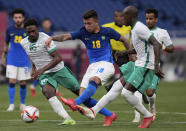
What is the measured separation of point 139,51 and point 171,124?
152 centimetres

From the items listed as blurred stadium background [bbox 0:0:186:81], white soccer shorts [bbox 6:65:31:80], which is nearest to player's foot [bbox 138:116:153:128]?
white soccer shorts [bbox 6:65:31:80]

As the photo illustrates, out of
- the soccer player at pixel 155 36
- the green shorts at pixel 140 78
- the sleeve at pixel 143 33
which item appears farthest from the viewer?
the soccer player at pixel 155 36

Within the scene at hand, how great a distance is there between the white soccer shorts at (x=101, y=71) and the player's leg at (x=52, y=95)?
0.55 meters

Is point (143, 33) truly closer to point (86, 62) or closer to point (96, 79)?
point (96, 79)

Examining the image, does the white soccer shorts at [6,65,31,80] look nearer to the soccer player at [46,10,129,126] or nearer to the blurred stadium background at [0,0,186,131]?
the blurred stadium background at [0,0,186,131]

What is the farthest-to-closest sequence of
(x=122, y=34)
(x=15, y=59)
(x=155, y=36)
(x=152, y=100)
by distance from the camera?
1. (x=15, y=59)
2. (x=122, y=34)
3. (x=152, y=100)
4. (x=155, y=36)

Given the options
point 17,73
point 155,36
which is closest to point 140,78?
point 155,36

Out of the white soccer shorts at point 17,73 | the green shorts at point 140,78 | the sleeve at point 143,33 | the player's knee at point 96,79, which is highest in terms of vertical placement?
the sleeve at point 143,33

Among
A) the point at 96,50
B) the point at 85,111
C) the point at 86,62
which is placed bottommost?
the point at 86,62

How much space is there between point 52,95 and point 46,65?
56 centimetres

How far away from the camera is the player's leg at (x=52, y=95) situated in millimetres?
8586

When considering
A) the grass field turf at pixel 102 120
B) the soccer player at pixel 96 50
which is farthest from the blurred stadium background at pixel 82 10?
the soccer player at pixel 96 50

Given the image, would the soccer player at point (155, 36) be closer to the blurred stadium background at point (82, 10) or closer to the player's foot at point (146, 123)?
the player's foot at point (146, 123)

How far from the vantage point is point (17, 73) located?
12.7m
